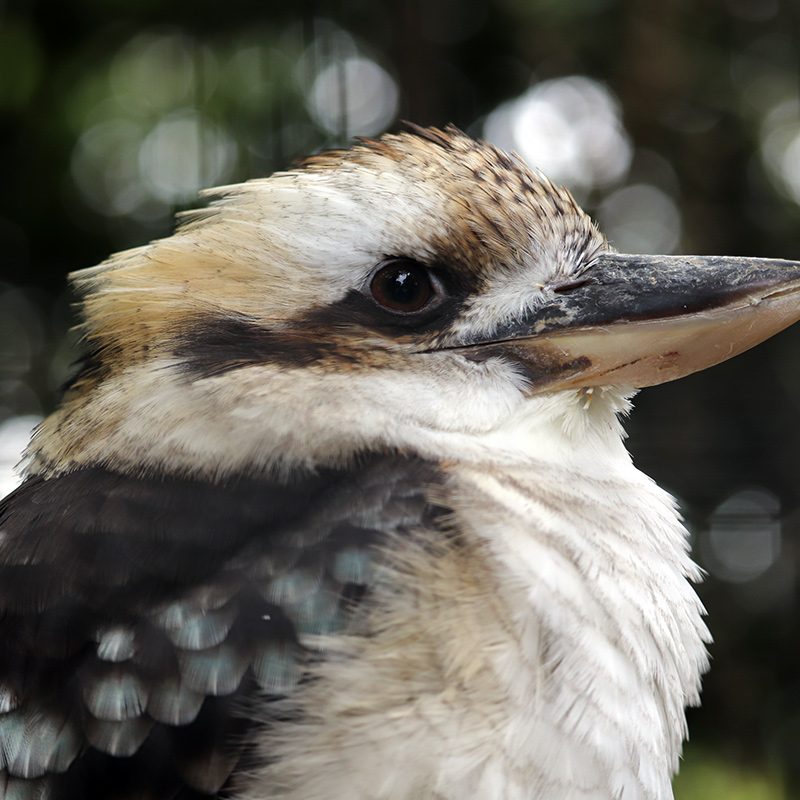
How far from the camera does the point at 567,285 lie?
1196mm

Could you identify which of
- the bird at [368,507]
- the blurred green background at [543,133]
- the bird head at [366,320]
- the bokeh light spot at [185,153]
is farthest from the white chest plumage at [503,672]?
the bokeh light spot at [185,153]

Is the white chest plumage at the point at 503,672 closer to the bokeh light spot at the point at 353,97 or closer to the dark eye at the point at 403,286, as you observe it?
the dark eye at the point at 403,286

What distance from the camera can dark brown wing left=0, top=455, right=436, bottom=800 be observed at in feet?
2.98

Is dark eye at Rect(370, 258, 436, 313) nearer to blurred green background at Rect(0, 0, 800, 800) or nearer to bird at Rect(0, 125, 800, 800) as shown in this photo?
bird at Rect(0, 125, 800, 800)

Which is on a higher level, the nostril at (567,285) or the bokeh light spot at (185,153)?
the bokeh light spot at (185,153)

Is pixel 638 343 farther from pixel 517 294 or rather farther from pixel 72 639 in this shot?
pixel 72 639

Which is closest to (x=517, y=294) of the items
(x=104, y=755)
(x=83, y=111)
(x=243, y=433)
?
(x=243, y=433)

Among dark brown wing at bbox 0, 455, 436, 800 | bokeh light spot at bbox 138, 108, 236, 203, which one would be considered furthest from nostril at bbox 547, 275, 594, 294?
bokeh light spot at bbox 138, 108, 236, 203

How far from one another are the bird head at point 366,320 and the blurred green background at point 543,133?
153 cm

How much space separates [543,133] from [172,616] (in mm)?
2340

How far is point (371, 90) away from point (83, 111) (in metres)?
0.77

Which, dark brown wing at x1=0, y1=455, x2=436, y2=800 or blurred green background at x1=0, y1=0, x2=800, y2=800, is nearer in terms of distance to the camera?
dark brown wing at x1=0, y1=455, x2=436, y2=800

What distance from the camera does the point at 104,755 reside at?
91 cm

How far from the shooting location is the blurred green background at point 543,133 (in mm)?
2814
